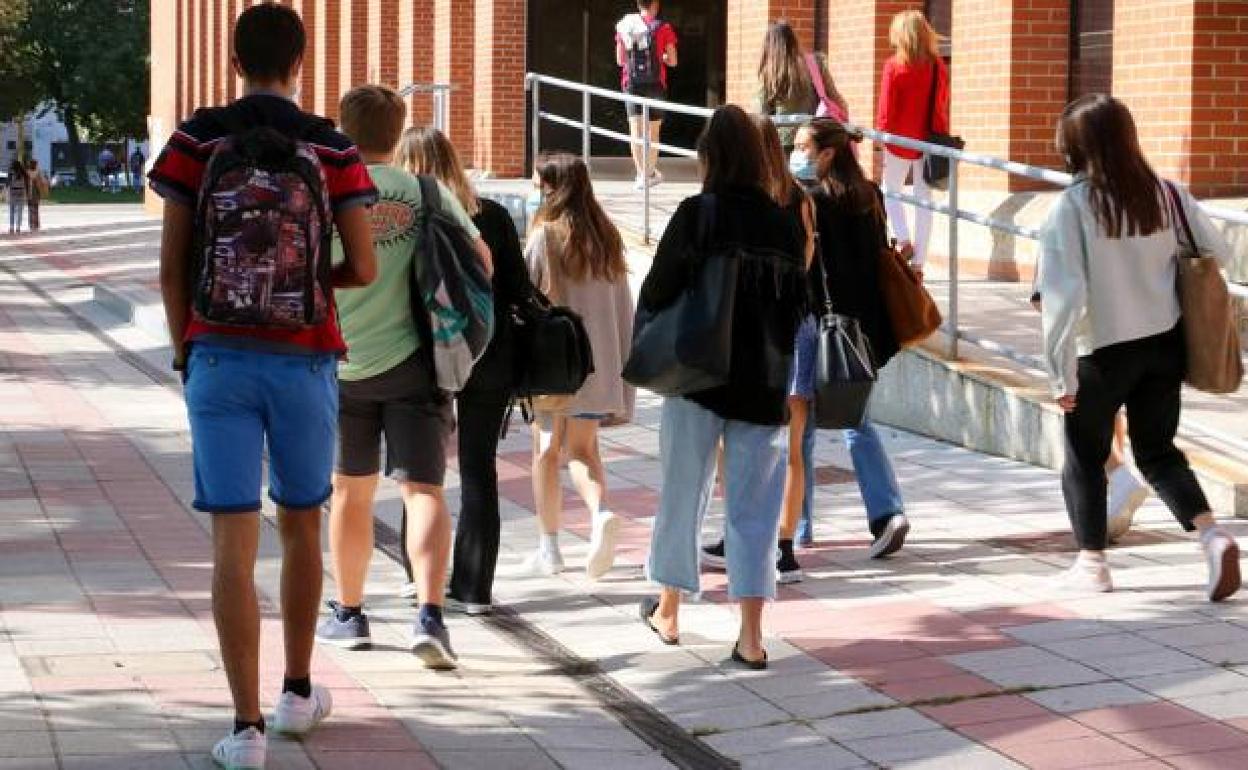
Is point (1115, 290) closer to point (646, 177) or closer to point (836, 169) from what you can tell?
point (836, 169)

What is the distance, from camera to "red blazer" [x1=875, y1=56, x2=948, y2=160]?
1423cm

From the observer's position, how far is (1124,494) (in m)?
9.08

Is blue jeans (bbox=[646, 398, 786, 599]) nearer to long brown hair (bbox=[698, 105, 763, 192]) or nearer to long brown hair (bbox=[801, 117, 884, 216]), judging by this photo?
long brown hair (bbox=[698, 105, 763, 192])

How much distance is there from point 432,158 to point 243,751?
100 inches

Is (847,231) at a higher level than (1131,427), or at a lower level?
higher

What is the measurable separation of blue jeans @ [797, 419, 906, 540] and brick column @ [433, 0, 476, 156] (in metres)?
19.8

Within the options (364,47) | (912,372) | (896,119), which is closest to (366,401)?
(912,372)

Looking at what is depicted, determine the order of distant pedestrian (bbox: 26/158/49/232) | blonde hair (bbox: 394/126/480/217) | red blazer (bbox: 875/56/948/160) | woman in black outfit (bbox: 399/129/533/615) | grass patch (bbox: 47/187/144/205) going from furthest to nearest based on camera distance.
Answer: grass patch (bbox: 47/187/144/205) < distant pedestrian (bbox: 26/158/49/232) < red blazer (bbox: 875/56/948/160) < woman in black outfit (bbox: 399/129/533/615) < blonde hair (bbox: 394/126/480/217)

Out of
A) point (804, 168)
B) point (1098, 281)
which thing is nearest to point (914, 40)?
point (804, 168)

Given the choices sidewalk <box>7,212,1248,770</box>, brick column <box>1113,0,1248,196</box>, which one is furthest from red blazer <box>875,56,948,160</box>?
sidewalk <box>7,212,1248,770</box>

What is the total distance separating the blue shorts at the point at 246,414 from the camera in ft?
19.7

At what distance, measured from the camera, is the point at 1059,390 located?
26.4 feet

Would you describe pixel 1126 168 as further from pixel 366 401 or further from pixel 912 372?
pixel 912 372

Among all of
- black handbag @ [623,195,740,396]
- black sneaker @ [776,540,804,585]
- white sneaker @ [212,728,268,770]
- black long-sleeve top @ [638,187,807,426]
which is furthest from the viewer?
black sneaker @ [776,540,804,585]
